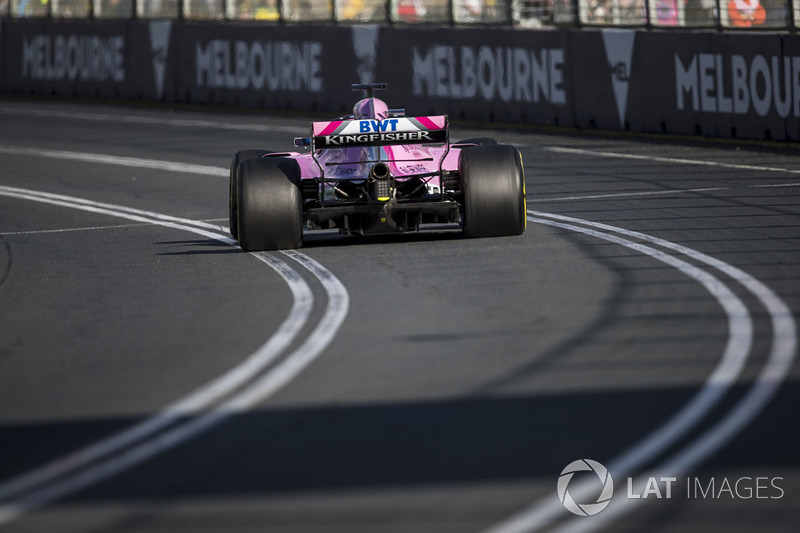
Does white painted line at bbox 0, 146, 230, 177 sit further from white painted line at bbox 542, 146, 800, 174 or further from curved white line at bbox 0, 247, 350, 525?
curved white line at bbox 0, 247, 350, 525

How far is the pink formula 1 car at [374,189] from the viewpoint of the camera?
1218 cm

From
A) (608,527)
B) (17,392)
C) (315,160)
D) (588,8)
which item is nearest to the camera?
(608,527)

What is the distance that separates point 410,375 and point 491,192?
5152 millimetres

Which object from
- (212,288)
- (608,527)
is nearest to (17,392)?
(212,288)

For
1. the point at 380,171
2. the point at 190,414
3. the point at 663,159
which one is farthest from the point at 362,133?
the point at 663,159

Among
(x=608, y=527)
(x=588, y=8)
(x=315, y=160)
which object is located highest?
(x=588, y=8)

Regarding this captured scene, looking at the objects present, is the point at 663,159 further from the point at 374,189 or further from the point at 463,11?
the point at 463,11

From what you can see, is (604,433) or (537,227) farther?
(537,227)

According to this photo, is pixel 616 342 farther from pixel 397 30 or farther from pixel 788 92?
pixel 397 30

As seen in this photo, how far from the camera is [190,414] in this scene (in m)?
6.71

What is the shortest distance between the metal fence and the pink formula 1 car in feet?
27.8

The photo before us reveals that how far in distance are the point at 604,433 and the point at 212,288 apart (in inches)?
201

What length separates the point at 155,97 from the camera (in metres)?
32.0

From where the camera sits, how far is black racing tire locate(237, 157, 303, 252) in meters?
12.2
